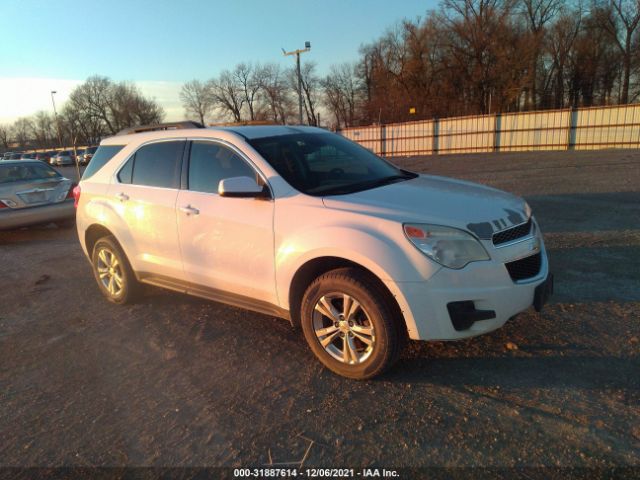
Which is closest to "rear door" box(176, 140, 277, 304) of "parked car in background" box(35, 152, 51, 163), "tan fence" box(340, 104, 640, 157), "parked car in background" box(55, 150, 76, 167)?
"tan fence" box(340, 104, 640, 157)

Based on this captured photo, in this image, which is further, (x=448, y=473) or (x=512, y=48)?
(x=512, y=48)

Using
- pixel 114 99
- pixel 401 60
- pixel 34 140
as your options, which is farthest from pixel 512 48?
pixel 34 140

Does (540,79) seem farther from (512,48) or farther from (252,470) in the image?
(252,470)

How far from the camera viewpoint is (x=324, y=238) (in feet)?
10.1

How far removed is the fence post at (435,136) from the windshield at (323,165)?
92.9 feet

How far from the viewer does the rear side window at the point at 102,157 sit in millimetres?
4941

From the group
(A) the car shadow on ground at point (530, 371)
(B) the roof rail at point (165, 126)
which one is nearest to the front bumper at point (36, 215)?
(B) the roof rail at point (165, 126)

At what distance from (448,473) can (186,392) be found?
1.79 metres

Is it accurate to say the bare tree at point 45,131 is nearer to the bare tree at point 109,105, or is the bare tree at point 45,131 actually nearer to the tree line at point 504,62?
the bare tree at point 109,105

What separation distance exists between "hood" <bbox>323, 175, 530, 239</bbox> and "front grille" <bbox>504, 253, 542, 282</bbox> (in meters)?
0.25

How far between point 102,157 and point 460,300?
418 centimetres

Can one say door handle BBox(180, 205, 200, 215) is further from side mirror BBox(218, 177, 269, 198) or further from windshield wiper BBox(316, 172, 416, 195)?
windshield wiper BBox(316, 172, 416, 195)

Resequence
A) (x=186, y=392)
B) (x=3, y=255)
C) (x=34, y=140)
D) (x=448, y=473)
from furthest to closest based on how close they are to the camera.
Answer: (x=34, y=140) → (x=3, y=255) → (x=186, y=392) → (x=448, y=473)

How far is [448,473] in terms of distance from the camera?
2266 millimetres
